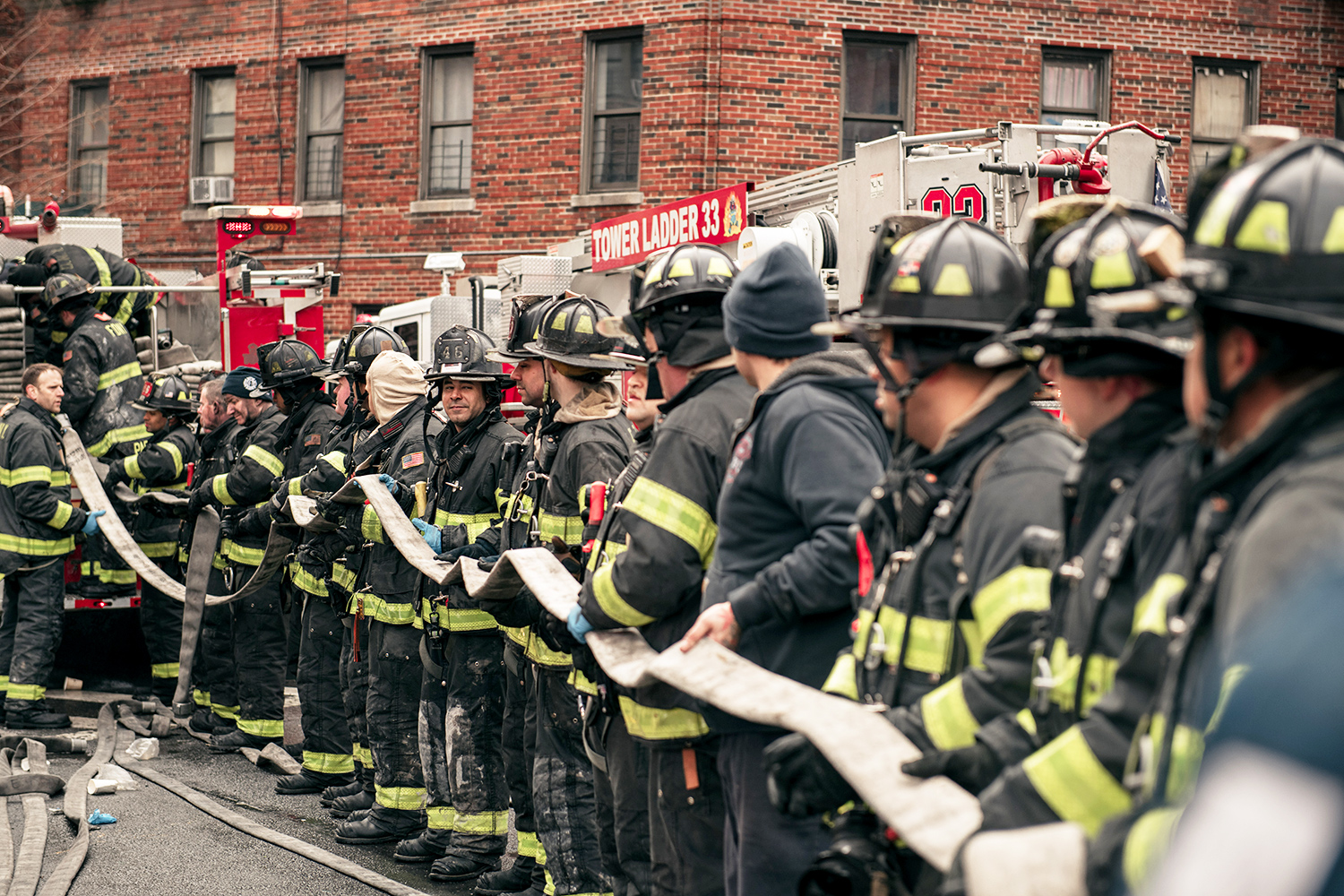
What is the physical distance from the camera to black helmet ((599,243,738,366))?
13.8 feet

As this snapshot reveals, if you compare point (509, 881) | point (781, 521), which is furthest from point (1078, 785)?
point (509, 881)

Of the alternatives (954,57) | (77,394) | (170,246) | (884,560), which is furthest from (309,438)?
(170,246)

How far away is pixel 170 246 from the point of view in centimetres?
1928

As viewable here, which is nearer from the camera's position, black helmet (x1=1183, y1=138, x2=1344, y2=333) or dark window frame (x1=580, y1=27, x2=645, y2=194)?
black helmet (x1=1183, y1=138, x2=1344, y2=333)

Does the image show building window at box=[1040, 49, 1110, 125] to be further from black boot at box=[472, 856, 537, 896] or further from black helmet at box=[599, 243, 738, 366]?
black helmet at box=[599, 243, 738, 366]

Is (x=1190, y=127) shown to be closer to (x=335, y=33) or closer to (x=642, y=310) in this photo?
(x=335, y=33)

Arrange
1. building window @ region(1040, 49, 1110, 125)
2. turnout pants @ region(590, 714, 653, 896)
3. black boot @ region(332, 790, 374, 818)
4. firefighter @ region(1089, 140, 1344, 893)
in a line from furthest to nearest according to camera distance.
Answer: building window @ region(1040, 49, 1110, 125) < black boot @ region(332, 790, 374, 818) < turnout pants @ region(590, 714, 653, 896) < firefighter @ region(1089, 140, 1344, 893)

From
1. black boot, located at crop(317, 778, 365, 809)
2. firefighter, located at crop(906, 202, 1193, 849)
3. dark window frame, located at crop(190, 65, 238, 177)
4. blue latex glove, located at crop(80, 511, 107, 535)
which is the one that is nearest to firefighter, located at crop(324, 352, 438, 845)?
black boot, located at crop(317, 778, 365, 809)

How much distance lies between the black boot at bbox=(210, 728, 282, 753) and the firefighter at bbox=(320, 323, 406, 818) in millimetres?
1510

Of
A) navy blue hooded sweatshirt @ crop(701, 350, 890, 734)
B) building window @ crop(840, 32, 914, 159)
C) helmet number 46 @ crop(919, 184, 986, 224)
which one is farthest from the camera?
building window @ crop(840, 32, 914, 159)

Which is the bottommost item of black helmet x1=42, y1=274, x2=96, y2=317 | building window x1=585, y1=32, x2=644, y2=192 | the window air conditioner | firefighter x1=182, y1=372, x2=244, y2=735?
firefighter x1=182, y1=372, x2=244, y2=735

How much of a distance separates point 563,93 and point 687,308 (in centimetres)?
1311

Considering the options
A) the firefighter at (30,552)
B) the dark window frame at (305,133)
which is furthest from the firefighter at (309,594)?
the dark window frame at (305,133)

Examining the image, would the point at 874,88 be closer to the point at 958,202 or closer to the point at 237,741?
the point at 958,202
